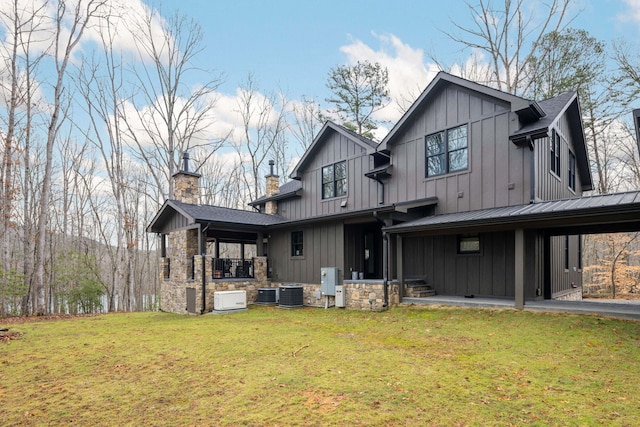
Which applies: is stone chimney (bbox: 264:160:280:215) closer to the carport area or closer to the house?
the house

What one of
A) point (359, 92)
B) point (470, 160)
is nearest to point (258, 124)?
point (359, 92)

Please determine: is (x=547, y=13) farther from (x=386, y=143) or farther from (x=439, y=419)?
(x=439, y=419)

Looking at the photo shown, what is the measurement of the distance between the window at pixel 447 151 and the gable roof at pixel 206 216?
6571 millimetres

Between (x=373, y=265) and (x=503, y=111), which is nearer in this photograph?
(x=503, y=111)

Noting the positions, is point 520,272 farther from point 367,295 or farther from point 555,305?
point 367,295

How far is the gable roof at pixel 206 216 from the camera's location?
12.8 metres

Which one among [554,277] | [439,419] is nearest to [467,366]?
[439,419]

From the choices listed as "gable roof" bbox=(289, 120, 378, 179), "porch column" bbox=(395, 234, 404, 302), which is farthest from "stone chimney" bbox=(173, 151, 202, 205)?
"porch column" bbox=(395, 234, 404, 302)

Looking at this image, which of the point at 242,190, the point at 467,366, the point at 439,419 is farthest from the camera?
the point at 242,190

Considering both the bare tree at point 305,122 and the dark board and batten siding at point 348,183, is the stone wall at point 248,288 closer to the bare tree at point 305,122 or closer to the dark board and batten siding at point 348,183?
the dark board and batten siding at point 348,183

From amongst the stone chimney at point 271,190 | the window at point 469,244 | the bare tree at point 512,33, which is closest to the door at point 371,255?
the window at point 469,244

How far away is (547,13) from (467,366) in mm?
19239

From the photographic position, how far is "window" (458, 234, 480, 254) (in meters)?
10.6

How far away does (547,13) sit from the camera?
1758 cm
